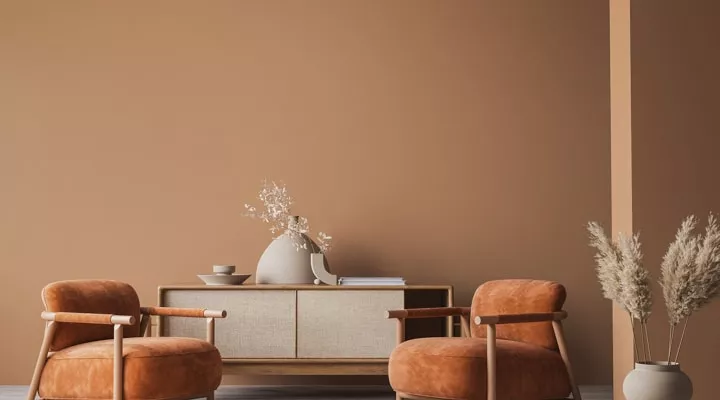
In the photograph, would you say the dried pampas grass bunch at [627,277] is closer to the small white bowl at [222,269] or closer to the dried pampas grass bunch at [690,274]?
the dried pampas grass bunch at [690,274]

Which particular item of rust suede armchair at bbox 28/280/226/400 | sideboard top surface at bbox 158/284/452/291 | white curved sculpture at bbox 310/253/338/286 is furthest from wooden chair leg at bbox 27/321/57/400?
white curved sculpture at bbox 310/253/338/286

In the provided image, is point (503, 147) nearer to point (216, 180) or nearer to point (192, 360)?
point (216, 180)

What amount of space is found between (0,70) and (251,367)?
2.70 meters

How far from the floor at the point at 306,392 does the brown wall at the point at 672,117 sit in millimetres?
1608

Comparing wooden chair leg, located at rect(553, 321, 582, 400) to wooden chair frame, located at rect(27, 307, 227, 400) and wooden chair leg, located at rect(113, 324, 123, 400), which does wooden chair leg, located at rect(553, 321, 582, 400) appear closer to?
wooden chair frame, located at rect(27, 307, 227, 400)

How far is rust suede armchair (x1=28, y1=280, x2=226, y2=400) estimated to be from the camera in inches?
147

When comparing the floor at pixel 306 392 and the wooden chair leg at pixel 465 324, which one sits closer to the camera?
the wooden chair leg at pixel 465 324

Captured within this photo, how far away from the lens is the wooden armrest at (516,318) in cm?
365

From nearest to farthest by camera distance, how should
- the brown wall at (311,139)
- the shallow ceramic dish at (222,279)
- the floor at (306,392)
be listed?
1. the shallow ceramic dish at (222,279)
2. the floor at (306,392)
3. the brown wall at (311,139)

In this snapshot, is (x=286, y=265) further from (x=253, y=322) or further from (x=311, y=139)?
(x=311, y=139)

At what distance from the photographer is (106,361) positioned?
3.77m

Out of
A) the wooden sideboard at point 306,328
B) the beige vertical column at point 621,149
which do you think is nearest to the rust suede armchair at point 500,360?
the beige vertical column at point 621,149

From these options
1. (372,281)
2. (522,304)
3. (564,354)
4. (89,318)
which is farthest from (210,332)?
(564,354)

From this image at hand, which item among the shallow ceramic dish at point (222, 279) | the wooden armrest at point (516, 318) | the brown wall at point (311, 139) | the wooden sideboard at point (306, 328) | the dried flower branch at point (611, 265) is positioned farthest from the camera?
A: the brown wall at point (311, 139)
